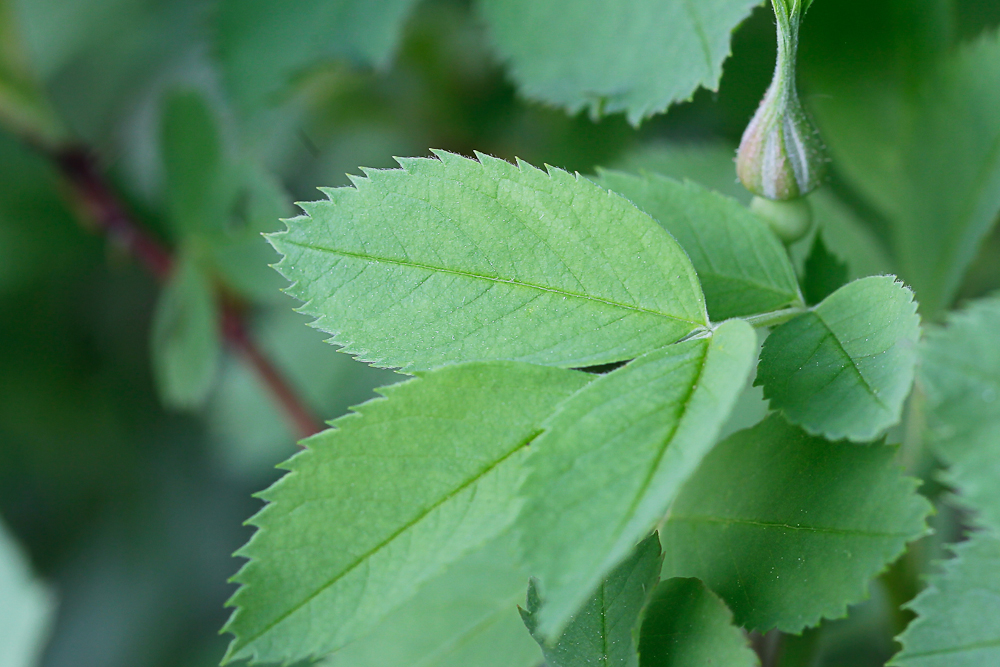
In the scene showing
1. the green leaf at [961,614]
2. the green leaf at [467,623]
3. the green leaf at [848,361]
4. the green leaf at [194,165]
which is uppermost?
the green leaf at [194,165]

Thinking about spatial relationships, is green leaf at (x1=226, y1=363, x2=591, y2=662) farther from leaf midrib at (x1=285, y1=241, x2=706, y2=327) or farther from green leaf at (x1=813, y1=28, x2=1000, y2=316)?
green leaf at (x1=813, y1=28, x2=1000, y2=316)

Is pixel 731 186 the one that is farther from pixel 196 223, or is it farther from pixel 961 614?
pixel 196 223

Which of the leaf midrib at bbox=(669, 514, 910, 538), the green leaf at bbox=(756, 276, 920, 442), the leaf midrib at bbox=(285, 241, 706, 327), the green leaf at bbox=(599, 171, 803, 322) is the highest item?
the leaf midrib at bbox=(285, 241, 706, 327)

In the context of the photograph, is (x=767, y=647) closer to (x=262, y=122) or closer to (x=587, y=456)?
(x=587, y=456)

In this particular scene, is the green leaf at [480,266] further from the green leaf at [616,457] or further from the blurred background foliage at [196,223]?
the blurred background foliage at [196,223]

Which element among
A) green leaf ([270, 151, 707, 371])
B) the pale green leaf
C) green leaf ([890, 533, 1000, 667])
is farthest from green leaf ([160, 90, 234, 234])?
green leaf ([890, 533, 1000, 667])

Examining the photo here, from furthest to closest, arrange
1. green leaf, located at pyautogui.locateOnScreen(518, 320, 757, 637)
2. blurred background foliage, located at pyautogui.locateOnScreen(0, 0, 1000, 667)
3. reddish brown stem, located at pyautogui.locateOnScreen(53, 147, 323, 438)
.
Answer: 1. reddish brown stem, located at pyautogui.locateOnScreen(53, 147, 323, 438)
2. blurred background foliage, located at pyautogui.locateOnScreen(0, 0, 1000, 667)
3. green leaf, located at pyautogui.locateOnScreen(518, 320, 757, 637)

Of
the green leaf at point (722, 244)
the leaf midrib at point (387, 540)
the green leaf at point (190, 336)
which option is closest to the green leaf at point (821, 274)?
the green leaf at point (722, 244)
